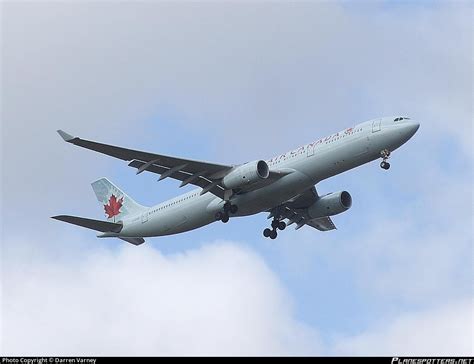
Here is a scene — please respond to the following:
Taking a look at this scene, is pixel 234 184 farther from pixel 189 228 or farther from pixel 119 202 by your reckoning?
pixel 119 202

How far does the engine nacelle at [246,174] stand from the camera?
53.1 metres

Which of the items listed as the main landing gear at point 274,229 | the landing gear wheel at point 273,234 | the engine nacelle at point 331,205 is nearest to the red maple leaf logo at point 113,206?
the main landing gear at point 274,229

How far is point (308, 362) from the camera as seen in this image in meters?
29.5

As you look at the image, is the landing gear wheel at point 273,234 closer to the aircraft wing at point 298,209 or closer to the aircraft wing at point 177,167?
the aircraft wing at point 298,209

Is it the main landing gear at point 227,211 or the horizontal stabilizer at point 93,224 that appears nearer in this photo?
the main landing gear at point 227,211

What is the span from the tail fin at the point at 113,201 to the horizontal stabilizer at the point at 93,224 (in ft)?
5.69

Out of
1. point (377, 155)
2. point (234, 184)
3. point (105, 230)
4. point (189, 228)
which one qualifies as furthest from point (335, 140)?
point (105, 230)

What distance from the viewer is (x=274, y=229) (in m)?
60.9

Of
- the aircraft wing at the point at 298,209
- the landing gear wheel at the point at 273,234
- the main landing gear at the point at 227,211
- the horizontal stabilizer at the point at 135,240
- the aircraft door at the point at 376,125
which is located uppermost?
the aircraft door at the point at 376,125

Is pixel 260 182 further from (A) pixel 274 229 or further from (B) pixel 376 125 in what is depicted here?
(A) pixel 274 229

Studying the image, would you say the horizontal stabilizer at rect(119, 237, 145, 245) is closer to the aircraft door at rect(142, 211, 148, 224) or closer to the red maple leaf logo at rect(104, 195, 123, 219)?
the aircraft door at rect(142, 211, 148, 224)

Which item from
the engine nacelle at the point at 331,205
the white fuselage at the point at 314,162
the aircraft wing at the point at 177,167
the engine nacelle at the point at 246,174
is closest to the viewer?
the white fuselage at the point at 314,162

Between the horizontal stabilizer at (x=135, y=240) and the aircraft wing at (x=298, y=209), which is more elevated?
the aircraft wing at (x=298, y=209)

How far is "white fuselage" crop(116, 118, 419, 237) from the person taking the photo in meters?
51.7
